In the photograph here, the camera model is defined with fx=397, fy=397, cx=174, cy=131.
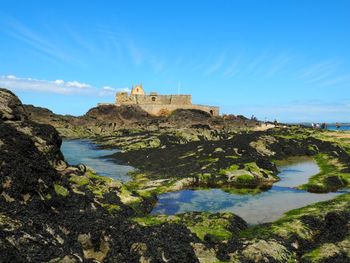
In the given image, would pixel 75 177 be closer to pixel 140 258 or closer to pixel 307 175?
pixel 140 258

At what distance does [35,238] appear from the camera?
12.6 meters

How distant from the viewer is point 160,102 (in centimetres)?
11862

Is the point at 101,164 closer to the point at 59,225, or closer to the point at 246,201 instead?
the point at 246,201

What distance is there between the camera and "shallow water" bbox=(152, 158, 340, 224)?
25044 mm

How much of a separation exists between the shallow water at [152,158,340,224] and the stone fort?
78.0 meters

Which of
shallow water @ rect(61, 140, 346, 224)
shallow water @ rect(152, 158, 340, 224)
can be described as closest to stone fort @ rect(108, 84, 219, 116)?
shallow water @ rect(61, 140, 346, 224)

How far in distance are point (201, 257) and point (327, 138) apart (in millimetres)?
66222

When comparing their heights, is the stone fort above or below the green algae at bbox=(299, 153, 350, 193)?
above

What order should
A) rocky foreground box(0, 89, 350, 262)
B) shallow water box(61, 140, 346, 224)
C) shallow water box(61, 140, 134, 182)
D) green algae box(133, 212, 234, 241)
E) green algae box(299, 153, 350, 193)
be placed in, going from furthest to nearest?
shallow water box(61, 140, 134, 182)
green algae box(299, 153, 350, 193)
shallow water box(61, 140, 346, 224)
green algae box(133, 212, 234, 241)
rocky foreground box(0, 89, 350, 262)

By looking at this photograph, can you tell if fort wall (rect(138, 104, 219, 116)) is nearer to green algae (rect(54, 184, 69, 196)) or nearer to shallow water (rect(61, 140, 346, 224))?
shallow water (rect(61, 140, 346, 224))

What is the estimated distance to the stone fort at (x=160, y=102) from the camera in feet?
369

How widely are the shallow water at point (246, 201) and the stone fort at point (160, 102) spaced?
77975mm

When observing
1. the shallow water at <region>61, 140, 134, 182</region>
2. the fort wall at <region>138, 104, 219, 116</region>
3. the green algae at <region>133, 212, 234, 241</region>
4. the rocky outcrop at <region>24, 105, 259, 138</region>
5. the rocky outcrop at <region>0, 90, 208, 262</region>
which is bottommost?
the shallow water at <region>61, 140, 134, 182</region>

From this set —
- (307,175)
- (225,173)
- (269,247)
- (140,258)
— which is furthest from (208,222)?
(307,175)
